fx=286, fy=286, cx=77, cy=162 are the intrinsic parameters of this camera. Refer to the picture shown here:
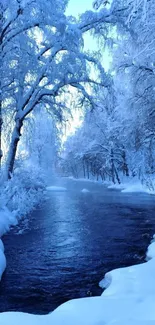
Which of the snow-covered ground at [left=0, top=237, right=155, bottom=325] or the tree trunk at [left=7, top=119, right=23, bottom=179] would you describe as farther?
the tree trunk at [left=7, top=119, right=23, bottom=179]

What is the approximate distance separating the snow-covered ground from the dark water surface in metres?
0.86

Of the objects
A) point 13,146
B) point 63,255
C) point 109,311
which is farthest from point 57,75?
point 109,311

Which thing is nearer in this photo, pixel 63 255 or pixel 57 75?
pixel 63 255

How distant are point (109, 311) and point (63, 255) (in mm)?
3402

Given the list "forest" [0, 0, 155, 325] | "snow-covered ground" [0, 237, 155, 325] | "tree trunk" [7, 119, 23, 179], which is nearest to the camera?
"snow-covered ground" [0, 237, 155, 325]

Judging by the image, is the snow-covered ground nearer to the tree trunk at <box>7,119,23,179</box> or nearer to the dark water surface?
the dark water surface

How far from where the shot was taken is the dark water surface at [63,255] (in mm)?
4117

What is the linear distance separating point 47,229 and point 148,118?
33.5 ft

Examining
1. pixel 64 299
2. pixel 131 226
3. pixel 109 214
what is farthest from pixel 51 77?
pixel 64 299

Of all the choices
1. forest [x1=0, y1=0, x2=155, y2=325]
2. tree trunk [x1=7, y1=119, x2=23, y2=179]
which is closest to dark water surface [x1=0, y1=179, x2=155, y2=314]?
forest [x1=0, y1=0, x2=155, y2=325]

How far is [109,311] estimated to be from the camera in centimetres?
272

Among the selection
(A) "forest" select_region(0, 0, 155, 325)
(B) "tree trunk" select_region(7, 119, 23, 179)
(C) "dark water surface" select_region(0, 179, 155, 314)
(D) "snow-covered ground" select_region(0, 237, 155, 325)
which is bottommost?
(C) "dark water surface" select_region(0, 179, 155, 314)

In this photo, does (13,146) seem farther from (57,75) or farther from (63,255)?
(63,255)

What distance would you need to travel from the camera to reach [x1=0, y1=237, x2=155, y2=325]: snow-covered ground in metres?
2.53
